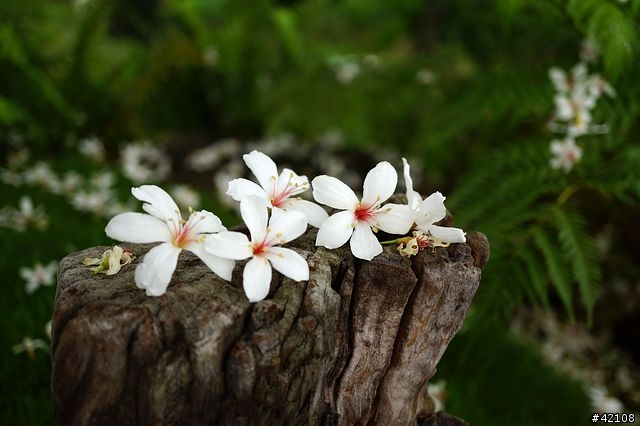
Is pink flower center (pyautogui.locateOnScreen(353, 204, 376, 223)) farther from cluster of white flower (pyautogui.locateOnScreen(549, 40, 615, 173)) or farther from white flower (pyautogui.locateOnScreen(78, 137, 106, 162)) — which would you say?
white flower (pyautogui.locateOnScreen(78, 137, 106, 162))

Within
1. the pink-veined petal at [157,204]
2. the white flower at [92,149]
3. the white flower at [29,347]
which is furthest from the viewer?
the white flower at [92,149]

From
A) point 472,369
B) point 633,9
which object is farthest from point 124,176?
point 633,9

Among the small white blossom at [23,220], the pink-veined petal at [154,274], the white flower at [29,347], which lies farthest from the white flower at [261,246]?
the small white blossom at [23,220]

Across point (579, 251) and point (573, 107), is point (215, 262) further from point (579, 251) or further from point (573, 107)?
point (573, 107)

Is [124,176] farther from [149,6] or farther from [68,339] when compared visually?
[149,6]

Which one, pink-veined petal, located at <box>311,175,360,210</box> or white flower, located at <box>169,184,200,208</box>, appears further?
white flower, located at <box>169,184,200,208</box>

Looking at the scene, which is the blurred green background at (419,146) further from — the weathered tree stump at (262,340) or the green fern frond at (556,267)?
the weathered tree stump at (262,340)

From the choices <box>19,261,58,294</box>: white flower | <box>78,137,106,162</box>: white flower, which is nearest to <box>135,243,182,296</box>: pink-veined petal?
<box>19,261,58,294</box>: white flower
